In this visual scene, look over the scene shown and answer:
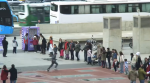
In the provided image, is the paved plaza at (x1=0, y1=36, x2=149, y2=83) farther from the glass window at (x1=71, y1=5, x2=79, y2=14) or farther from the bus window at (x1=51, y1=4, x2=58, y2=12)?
the bus window at (x1=51, y1=4, x2=58, y2=12)

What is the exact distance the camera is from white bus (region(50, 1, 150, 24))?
48062mm

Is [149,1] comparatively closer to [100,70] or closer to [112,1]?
[112,1]

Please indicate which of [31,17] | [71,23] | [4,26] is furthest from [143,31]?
[31,17]

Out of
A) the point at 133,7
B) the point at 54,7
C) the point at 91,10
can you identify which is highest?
the point at 54,7

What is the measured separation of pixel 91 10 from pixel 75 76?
24.1m

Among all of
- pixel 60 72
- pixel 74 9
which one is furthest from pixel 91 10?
pixel 60 72

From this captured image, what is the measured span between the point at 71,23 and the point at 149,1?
350 inches

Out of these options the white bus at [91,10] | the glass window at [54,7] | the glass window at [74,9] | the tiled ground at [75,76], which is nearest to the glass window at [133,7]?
the white bus at [91,10]

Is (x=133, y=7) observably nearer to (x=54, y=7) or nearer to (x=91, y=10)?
(x=91, y=10)

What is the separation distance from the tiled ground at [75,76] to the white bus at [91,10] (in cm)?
2169

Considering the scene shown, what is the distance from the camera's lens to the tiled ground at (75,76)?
2372 cm

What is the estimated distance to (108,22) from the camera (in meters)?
32.4

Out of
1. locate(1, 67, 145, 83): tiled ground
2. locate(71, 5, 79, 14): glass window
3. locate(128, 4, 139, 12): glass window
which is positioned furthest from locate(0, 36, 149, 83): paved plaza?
locate(128, 4, 139, 12): glass window

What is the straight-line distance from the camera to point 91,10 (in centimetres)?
4838
